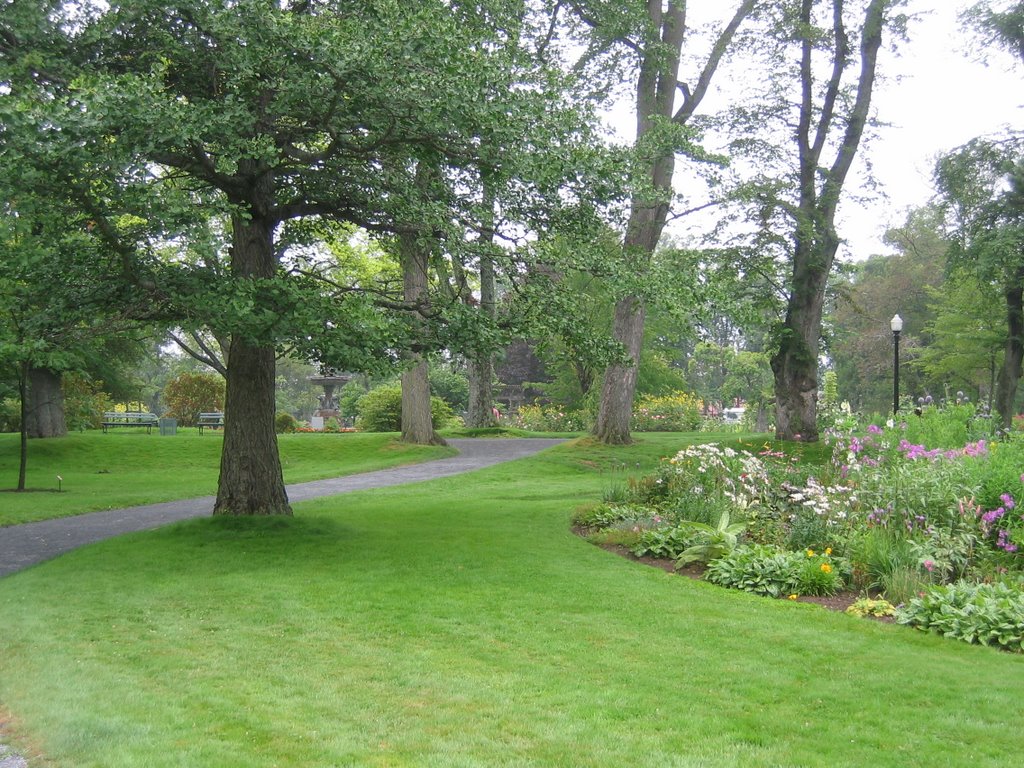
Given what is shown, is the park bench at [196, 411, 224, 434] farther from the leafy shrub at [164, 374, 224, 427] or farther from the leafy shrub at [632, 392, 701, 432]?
the leafy shrub at [632, 392, 701, 432]

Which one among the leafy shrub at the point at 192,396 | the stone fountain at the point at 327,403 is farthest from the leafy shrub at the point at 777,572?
the leafy shrub at the point at 192,396

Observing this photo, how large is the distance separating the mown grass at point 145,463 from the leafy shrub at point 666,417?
442 inches

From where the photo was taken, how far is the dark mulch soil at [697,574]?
306 inches

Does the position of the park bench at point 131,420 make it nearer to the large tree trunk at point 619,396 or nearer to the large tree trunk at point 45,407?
the large tree trunk at point 45,407

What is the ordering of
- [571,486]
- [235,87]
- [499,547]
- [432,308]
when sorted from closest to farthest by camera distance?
[235,87], [499,547], [432,308], [571,486]

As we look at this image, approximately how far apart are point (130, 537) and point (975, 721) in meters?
9.65

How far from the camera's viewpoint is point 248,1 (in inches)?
347

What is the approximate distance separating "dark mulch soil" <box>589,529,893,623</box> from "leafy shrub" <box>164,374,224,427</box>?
86.8ft

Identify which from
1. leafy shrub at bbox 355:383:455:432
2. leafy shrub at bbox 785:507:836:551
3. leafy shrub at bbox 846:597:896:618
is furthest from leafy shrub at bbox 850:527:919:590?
leafy shrub at bbox 355:383:455:432

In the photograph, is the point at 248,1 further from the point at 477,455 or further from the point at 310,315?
the point at 477,455

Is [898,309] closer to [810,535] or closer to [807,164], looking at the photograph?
[807,164]

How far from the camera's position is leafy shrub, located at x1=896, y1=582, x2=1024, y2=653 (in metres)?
6.48

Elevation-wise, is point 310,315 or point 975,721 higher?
point 310,315

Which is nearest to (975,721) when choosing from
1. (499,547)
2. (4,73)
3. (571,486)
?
(499,547)
